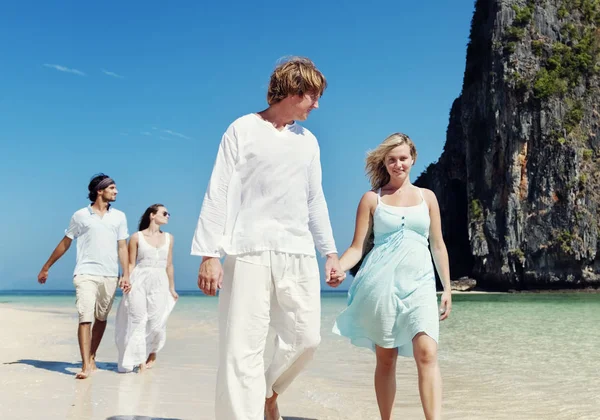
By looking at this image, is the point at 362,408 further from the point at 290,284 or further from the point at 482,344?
the point at 482,344

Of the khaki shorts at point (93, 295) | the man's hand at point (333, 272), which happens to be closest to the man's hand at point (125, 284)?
the khaki shorts at point (93, 295)

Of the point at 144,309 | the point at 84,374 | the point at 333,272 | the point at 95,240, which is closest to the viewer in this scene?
the point at 333,272

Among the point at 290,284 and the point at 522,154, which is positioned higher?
the point at 522,154

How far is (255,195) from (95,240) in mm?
3872

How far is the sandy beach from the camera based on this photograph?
461cm

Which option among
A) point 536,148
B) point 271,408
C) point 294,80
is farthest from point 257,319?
point 536,148

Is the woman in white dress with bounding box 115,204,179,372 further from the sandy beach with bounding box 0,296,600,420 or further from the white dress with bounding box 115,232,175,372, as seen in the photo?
the sandy beach with bounding box 0,296,600,420

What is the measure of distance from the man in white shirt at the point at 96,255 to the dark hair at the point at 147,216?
1.07 feet

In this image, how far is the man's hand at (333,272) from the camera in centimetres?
346

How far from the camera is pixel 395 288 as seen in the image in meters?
3.75

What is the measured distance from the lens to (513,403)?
5.13 m

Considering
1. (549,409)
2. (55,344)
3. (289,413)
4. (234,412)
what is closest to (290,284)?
(234,412)

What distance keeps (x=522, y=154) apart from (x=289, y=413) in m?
42.2

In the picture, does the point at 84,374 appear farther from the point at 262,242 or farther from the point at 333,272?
the point at 262,242
